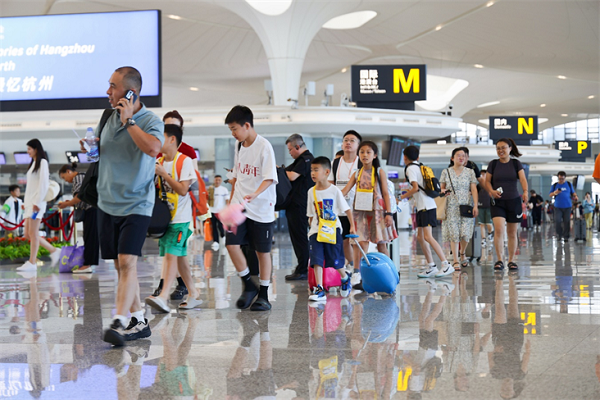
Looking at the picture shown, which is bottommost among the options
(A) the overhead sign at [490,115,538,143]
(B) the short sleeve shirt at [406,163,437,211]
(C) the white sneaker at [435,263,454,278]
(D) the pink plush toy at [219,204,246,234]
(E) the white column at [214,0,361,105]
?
(C) the white sneaker at [435,263,454,278]

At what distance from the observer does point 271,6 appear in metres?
22.8

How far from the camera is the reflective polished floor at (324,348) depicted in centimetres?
278

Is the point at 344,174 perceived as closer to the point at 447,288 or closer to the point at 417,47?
the point at 447,288

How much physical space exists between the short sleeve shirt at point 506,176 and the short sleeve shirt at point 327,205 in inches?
125

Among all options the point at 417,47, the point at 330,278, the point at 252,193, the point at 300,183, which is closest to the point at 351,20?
the point at 417,47

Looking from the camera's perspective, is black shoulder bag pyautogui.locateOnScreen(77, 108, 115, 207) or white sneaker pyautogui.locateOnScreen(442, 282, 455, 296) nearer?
black shoulder bag pyautogui.locateOnScreen(77, 108, 115, 207)

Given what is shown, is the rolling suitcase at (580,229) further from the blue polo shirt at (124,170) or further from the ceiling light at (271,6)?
the blue polo shirt at (124,170)

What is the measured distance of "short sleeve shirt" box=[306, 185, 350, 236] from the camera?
231 inches

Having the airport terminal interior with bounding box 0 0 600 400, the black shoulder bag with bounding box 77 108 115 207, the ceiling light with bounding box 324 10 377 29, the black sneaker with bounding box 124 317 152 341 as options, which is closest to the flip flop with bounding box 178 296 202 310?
the airport terminal interior with bounding box 0 0 600 400

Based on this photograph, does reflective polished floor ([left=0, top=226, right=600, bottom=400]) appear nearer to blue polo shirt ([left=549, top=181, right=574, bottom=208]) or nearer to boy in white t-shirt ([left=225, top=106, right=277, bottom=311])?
boy in white t-shirt ([left=225, top=106, right=277, bottom=311])

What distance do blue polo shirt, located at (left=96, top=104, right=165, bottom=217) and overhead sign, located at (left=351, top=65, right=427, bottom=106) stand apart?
777 inches

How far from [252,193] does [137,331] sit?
61.2 inches

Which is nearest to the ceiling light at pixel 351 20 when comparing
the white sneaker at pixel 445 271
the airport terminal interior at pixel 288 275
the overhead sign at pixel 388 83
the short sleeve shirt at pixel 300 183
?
the airport terminal interior at pixel 288 275

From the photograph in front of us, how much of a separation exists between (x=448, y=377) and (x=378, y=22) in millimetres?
24943
